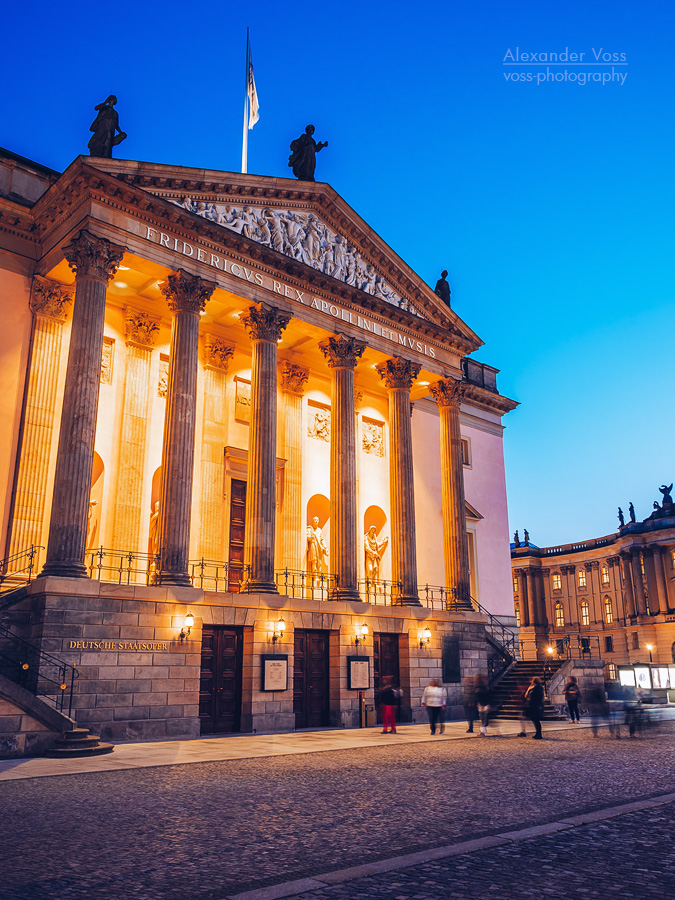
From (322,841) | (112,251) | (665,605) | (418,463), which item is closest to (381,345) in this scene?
(418,463)

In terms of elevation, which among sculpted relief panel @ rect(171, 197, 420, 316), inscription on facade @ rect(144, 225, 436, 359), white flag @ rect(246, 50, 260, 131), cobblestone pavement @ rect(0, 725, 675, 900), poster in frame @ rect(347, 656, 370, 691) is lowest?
cobblestone pavement @ rect(0, 725, 675, 900)

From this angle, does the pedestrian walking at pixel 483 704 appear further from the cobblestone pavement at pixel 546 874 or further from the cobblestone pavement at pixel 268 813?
the cobblestone pavement at pixel 546 874

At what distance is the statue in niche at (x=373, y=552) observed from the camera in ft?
117

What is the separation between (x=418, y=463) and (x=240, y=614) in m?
17.5

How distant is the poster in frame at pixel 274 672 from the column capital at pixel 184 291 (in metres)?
12.5

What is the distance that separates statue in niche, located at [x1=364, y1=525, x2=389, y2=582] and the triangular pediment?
10792 mm

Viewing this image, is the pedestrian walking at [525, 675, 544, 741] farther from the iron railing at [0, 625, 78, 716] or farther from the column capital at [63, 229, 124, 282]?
the column capital at [63, 229, 124, 282]

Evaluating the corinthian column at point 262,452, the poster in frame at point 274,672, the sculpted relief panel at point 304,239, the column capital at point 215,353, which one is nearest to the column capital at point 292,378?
the column capital at point 215,353

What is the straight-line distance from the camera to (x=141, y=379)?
29422mm

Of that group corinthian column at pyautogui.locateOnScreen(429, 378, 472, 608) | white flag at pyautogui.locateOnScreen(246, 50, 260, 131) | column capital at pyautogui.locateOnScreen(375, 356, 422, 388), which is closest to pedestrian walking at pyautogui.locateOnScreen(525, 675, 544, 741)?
corinthian column at pyautogui.locateOnScreen(429, 378, 472, 608)

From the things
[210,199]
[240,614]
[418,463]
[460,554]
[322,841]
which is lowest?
[322,841]

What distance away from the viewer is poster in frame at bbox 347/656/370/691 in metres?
27.9

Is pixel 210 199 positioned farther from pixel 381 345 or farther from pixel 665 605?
pixel 665 605

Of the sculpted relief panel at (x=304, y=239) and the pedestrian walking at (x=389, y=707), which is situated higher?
the sculpted relief panel at (x=304, y=239)
